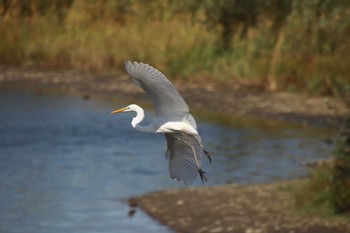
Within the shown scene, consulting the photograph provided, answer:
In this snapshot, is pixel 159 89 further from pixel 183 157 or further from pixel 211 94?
pixel 211 94

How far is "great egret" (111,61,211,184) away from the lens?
7.97 meters

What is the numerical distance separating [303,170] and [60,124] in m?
5.94

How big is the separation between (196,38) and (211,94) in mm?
2443

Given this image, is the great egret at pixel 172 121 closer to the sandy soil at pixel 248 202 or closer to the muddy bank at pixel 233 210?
the sandy soil at pixel 248 202

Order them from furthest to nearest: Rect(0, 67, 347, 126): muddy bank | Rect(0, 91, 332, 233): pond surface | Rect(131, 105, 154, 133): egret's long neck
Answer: Rect(0, 67, 347, 126): muddy bank, Rect(0, 91, 332, 233): pond surface, Rect(131, 105, 154, 133): egret's long neck

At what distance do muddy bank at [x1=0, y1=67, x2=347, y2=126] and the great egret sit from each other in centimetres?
795

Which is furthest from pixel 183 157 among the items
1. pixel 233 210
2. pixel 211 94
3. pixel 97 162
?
pixel 211 94

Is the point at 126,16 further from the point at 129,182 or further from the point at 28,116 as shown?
the point at 129,182

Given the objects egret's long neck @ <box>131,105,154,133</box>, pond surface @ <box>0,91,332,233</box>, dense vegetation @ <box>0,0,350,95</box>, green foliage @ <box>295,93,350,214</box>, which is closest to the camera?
egret's long neck @ <box>131,105,154,133</box>

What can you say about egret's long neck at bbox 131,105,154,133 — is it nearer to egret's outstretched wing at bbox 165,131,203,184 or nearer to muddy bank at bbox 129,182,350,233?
egret's outstretched wing at bbox 165,131,203,184

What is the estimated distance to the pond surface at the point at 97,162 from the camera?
13.1 m

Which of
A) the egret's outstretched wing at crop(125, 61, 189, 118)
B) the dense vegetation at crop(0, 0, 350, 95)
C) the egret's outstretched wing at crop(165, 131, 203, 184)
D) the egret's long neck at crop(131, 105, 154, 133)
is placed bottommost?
the egret's outstretched wing at crop(165, 131, 203, 184)

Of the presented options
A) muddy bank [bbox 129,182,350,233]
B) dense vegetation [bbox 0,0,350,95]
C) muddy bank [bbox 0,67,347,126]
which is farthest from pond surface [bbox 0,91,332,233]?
dense vegetation [bbox 0,0,350,95]

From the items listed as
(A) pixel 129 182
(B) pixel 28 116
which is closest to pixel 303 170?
(A) pixel 129 182
